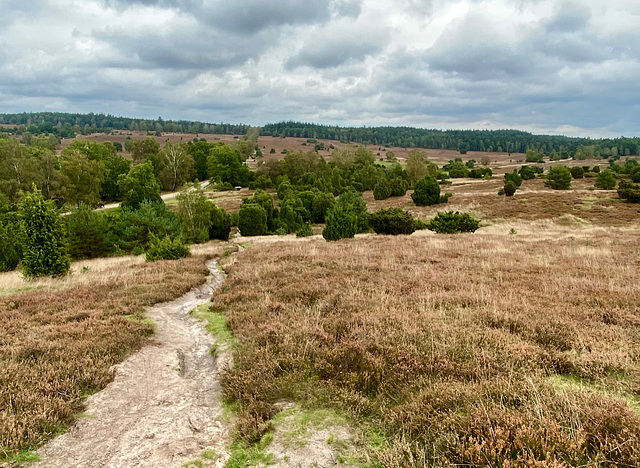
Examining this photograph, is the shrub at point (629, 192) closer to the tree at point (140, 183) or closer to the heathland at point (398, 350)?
the heathland at point (398, 350)

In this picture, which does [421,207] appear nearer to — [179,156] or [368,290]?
[368,290]

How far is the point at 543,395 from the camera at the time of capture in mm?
4801

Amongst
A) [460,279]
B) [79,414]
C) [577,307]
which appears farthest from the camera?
[460,279]

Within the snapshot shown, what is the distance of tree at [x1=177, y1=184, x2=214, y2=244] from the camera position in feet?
126

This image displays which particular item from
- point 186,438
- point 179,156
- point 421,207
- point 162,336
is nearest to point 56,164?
point 179,156

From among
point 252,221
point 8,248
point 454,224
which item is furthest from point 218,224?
point 454,224

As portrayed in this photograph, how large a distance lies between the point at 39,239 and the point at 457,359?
1905cm

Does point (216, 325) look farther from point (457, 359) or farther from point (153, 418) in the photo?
point (457, 359)

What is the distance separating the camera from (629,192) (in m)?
47.6

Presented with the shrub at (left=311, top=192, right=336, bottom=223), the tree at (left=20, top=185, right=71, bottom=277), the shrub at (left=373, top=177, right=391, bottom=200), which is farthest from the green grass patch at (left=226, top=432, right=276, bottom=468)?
the shrub at (left=373, top=177, right=391, bottom=200)

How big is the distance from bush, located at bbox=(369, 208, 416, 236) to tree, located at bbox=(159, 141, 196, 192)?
66.1 m

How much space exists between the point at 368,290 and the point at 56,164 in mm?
69718

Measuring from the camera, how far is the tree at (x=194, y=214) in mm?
38500

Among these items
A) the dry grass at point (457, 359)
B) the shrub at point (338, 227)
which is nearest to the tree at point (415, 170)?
the shrub at point (338, 227)
